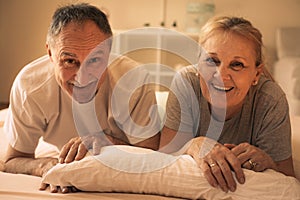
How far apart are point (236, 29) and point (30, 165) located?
666 millimetres

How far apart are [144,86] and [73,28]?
0.93ft

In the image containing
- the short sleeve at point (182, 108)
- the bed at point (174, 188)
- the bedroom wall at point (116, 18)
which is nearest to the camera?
the bed at point (174, 188)

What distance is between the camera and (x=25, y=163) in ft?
4.21

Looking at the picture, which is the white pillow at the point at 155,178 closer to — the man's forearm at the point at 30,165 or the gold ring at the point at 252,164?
the gold ring at the point at 252,164

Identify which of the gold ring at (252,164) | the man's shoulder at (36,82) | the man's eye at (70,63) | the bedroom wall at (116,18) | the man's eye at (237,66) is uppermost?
the man's eye at (237,66)

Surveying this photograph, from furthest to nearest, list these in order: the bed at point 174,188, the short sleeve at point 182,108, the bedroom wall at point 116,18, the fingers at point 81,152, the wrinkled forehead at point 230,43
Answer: the bedroom wall at point 116,18
the short sleeve at point 182,108
the wrinkled forehead at point 230,43
the fingers at point 81,152
the bed at point 174,188

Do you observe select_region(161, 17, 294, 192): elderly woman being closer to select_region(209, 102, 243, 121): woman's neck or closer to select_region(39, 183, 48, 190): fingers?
select_region(209, 102, 243, 121): woman's neck

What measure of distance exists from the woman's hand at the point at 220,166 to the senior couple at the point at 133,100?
0.10 feet

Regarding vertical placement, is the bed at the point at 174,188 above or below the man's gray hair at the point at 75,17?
below

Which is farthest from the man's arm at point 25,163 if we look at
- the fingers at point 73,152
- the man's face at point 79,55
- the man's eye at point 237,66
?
the man's eye at point 237,66

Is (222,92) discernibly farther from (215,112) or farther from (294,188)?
(294,188)

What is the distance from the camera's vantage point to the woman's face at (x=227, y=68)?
1.20m

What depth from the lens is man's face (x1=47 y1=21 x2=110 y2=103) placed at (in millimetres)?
1233

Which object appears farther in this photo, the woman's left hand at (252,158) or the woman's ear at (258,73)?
the woman's ear at (258,73)
